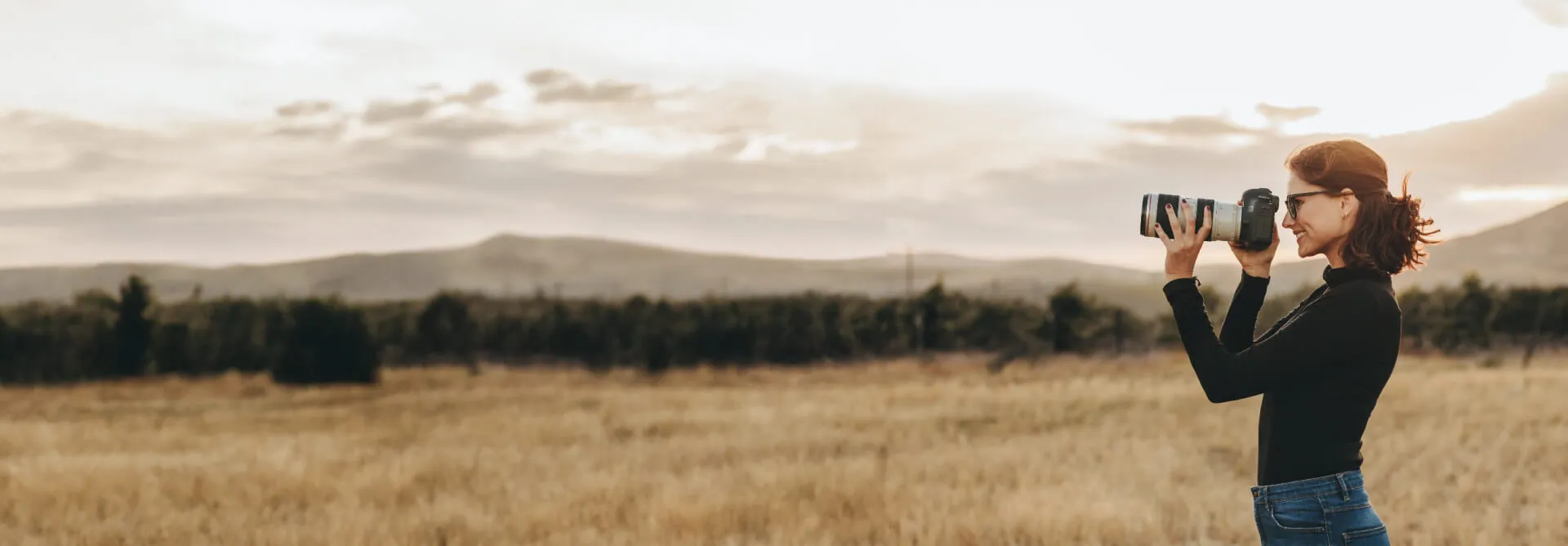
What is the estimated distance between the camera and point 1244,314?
11.4 feet

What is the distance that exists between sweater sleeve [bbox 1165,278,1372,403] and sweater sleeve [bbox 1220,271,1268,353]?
1.34ft

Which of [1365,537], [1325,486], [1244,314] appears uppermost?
[1244,314]

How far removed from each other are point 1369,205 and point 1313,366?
0.49 m

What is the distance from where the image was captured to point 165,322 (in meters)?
44.9

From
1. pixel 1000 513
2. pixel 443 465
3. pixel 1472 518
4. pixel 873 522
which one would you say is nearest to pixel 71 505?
pixel 443 465

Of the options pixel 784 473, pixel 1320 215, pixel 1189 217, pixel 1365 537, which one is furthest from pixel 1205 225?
pixel 784 473

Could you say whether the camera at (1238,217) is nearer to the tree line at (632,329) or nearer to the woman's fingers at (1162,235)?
the woman's fingers at (1162,235)

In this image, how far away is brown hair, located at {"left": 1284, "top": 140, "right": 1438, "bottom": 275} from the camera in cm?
313

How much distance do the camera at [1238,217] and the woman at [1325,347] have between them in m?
0.04

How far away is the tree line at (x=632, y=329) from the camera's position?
4375cm

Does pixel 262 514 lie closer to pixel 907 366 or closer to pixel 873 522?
pixel 873 522

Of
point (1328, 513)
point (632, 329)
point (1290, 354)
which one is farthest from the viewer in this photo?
point (632, 329)

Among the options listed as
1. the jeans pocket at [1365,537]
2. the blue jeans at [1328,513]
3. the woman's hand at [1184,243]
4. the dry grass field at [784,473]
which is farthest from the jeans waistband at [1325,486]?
the dry grass field at [784,473]

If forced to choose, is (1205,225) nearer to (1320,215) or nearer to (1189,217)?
(1189,217)
